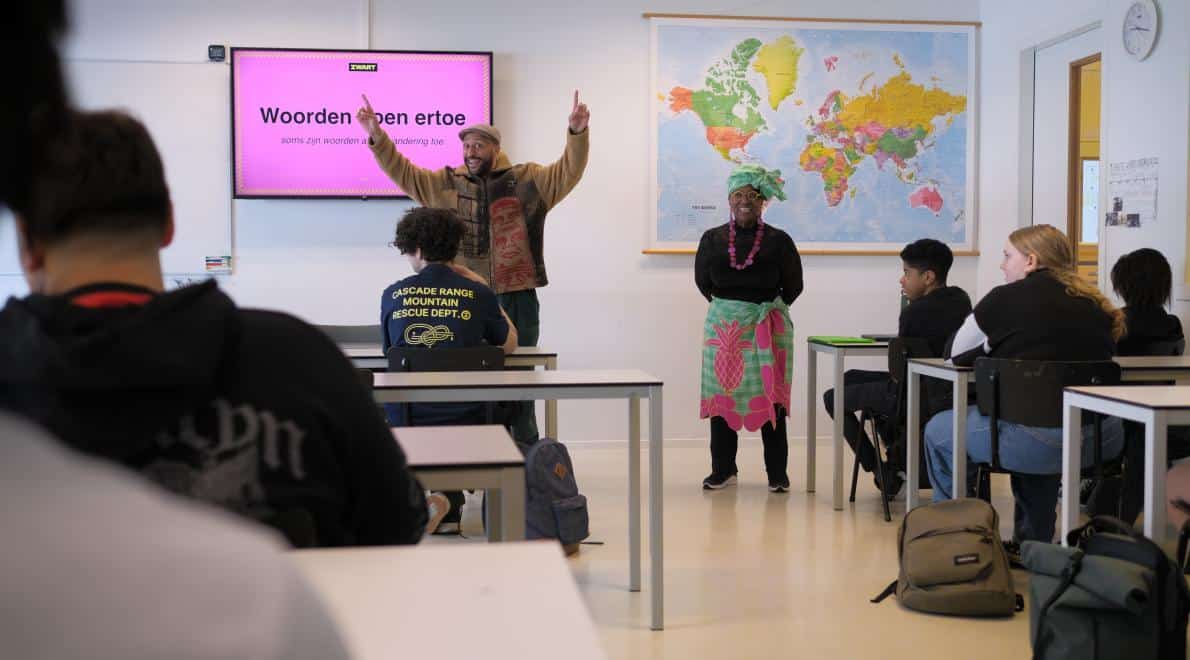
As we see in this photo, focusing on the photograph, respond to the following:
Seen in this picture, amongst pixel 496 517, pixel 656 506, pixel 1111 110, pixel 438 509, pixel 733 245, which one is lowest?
pixel 438 509

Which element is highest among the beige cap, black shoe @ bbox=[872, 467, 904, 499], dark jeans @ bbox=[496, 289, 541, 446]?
the beige cap

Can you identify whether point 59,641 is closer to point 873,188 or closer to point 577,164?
point 577,164

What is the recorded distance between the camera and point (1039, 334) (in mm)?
Answer: 3666

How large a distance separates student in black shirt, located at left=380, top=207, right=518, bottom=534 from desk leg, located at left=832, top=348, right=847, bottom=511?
5.48ft

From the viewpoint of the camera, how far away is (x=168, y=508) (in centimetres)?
34

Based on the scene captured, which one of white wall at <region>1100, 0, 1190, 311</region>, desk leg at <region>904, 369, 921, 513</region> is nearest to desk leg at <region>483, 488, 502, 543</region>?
desk leg at <region>904, 369, 921, 513</region>

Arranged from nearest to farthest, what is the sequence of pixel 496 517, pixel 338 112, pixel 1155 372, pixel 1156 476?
1. pixel 496 517
2. pixel 1156 476
3. pixel 1155 372
4. pixel 338 112

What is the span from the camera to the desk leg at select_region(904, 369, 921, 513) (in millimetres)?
4543

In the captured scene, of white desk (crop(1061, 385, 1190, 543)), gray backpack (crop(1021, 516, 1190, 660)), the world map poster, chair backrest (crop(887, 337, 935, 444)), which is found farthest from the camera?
the world map poster

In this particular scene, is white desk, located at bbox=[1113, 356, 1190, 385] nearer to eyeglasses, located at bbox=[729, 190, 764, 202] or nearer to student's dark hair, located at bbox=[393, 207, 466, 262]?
eyeglasses, located at bbox=[729, 190, 764, 202]

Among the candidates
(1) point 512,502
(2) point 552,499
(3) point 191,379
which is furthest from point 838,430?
(3) point 191,379

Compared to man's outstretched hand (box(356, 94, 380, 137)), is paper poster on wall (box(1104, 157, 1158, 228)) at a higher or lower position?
lower

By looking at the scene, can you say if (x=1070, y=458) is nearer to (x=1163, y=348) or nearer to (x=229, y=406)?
(x=1163, y=348)

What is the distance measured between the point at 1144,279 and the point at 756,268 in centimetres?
156
